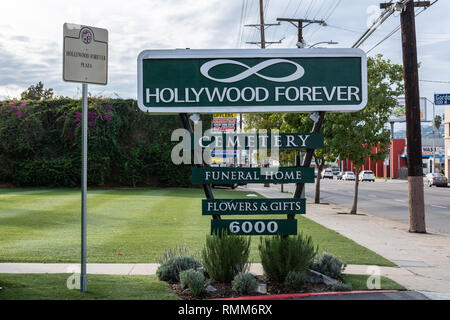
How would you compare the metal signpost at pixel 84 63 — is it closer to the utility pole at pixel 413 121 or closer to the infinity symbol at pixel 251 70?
the infinity symbol at pixel 251 70

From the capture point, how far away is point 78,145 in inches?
1309

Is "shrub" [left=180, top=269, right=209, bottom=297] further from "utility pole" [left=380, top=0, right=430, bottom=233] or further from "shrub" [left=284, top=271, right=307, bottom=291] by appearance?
"utility pole" [left=380, top=0, right=430, bottom=233]

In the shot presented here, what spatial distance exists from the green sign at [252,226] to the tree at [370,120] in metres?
12.5

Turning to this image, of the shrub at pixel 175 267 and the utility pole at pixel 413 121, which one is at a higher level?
the utility pole at pixel 413 121

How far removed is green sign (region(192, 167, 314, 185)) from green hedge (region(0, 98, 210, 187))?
87.6 ft

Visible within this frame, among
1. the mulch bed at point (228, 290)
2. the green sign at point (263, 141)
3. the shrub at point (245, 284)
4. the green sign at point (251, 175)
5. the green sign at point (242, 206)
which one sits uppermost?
the green sign at point (263, 141)

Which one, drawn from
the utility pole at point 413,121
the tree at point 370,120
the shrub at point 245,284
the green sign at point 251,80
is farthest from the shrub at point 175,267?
the tree at point 370,120

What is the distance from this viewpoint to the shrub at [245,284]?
6152 mm

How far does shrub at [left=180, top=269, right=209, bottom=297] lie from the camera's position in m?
6.09

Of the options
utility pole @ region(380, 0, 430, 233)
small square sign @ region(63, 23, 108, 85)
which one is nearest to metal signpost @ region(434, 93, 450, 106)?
utility pole @ region(380, 0, 430, 233)
